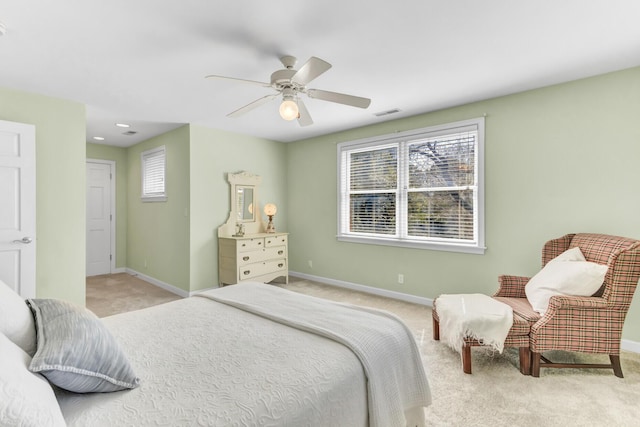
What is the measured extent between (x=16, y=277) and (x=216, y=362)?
2.83 metres

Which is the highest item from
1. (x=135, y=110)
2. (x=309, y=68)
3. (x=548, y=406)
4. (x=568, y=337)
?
(x=135, y=110)

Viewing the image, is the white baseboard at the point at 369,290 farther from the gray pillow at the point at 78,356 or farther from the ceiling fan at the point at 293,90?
the gray pillow at the point at 78,356

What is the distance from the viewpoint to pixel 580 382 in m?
2.22

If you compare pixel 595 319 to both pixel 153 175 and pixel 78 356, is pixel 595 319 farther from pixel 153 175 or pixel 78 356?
pixel 153 175

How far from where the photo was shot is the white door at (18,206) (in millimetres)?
2811

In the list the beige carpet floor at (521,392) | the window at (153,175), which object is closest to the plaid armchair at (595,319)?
the beige carpet floor at (521,392)

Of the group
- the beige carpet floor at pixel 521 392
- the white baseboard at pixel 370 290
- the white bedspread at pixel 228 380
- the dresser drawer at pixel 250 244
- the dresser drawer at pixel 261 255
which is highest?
the dresser drawer at pixel 250 244

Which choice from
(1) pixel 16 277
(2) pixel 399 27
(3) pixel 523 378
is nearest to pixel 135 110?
(1) pixel 16 277

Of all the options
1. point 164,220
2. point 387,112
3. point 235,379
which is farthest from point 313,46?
point 164,220

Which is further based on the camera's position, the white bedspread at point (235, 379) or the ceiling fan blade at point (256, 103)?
the ceiling fan blade at point (256, 103)

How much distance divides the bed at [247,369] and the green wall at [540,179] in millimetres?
2305

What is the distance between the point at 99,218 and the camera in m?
5.74

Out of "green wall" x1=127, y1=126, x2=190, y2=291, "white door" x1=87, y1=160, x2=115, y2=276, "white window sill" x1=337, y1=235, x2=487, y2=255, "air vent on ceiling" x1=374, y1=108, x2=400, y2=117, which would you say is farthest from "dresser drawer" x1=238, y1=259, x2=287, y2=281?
"white door" x1=87, y1=160, x2=115, y2=276

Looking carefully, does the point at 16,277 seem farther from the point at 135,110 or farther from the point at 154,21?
the point at 154,21
